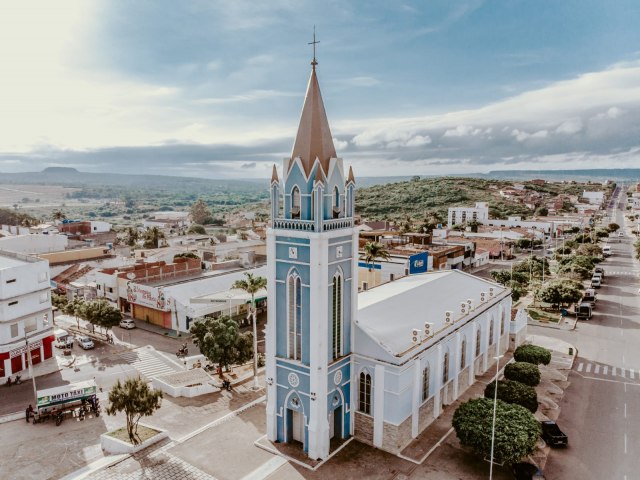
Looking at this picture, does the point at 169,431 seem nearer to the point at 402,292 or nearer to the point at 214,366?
the point at 214,366

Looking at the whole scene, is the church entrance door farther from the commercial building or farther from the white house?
the white house

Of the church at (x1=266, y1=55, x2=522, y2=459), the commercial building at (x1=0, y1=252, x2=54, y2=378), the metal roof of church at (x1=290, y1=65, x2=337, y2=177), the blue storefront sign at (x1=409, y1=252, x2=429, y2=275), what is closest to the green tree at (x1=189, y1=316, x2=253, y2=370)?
the church at (x1=266, y1=55, x2=522, y2=459)

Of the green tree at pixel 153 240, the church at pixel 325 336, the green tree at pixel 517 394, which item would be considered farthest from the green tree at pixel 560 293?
the green tree at pixel 153 240

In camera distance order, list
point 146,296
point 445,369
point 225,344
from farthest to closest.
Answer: point 146,296
point 225,344
point 445,369

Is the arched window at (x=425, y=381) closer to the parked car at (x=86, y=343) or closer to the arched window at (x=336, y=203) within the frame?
the arched window at (x=336, y=203)

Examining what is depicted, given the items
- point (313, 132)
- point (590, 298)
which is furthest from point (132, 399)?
point (590, 298)

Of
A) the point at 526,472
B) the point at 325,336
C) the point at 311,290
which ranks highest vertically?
A: the point at 311,290

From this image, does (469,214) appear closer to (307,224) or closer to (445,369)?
(445,369)
